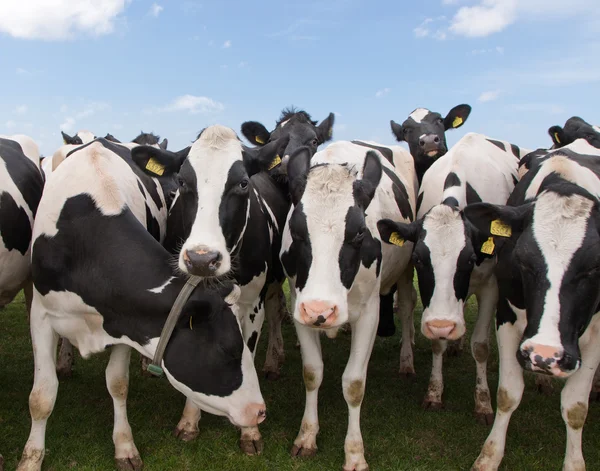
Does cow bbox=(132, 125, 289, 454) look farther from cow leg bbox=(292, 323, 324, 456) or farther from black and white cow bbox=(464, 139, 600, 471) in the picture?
black and white cow bbox=(464, 139, 600, 471)

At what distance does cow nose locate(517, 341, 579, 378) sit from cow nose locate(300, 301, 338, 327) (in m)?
1.31

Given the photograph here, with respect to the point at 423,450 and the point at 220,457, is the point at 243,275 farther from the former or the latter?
the point at 423,450

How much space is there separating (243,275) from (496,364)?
4008mm

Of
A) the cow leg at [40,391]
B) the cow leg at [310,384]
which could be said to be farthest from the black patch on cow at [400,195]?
the cow leg at [40,391]

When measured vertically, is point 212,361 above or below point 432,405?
above

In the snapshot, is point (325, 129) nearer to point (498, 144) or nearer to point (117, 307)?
point (498, 144)

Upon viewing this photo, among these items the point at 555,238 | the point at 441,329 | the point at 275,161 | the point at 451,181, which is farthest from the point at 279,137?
the point at 555,238

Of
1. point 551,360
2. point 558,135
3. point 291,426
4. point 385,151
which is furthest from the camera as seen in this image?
point 558,135

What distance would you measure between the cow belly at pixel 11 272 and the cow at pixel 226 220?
4.54ft

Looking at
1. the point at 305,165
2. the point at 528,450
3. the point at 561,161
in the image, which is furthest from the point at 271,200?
the point at 528,450

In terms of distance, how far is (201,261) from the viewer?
13.3 ft

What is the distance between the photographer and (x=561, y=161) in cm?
506

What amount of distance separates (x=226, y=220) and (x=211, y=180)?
0.34 meters

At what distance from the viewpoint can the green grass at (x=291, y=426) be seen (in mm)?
5098
